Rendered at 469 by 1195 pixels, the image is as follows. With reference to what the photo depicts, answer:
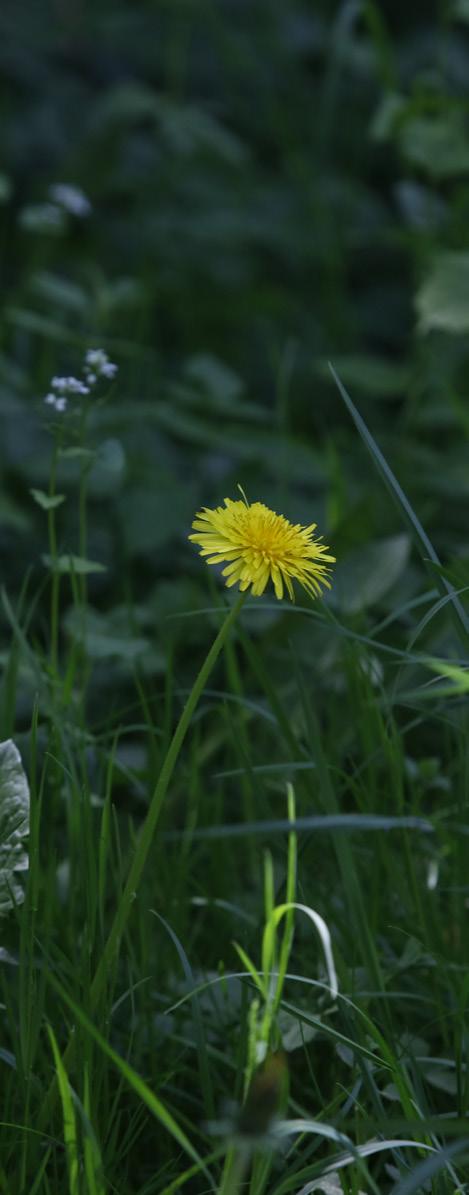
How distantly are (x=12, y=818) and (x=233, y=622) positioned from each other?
0.19 m

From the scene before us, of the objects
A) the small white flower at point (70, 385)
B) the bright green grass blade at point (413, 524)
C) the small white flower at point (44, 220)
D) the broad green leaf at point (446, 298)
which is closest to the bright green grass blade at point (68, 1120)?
the bright green grass blade at point (413, 524)

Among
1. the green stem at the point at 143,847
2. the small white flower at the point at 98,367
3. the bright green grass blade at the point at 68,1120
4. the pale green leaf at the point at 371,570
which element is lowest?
the bright green grass blade at the point at 68,1120

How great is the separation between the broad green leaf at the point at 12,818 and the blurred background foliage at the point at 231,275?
26 cm

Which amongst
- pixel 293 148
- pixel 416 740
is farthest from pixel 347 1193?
pixel 293 148

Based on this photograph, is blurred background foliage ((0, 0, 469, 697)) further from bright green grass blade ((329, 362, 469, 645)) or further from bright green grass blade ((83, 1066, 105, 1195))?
bright green grass blade ((83, 1066, 105, 1195))

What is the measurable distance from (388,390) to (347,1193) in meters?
1.33

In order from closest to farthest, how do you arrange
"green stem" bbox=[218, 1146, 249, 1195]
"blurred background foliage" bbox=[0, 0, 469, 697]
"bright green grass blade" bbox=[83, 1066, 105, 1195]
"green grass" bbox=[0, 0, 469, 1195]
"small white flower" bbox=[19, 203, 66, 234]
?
"green stem" bbox=[218, 1146, 249, 1195] → "bright green grass blade" bbox=[83, 1066, 105, 1195] → "green grass" bbox=[0, 0, 469, 1195] → "blurred background foliage" bbox=[0, 0, 469, 697] → "small white flower" bbox=[19, 203, 66, 234]

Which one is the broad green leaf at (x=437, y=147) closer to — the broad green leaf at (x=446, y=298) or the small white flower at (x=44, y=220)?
Result: the broad green leaf at (x=446, y=298)

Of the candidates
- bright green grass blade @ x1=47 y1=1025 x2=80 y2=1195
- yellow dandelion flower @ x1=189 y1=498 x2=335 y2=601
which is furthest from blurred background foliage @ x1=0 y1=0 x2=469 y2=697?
bright green grass blade @ x1=47 y1=1025 x2=80 y2=1195

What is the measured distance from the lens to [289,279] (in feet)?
8.18

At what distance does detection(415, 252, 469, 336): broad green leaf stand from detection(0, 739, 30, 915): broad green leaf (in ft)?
3.26

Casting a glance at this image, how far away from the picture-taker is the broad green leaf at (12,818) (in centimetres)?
78

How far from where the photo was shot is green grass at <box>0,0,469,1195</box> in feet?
2.30

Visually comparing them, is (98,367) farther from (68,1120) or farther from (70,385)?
(68,1120)
